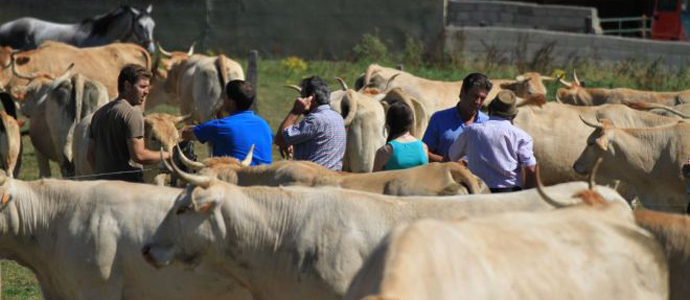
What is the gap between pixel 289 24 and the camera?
24594 mm

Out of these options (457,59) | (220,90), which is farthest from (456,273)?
(457,59)

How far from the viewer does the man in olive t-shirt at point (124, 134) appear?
8383mm

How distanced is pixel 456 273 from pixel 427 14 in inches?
785

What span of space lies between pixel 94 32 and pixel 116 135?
14.5 meters

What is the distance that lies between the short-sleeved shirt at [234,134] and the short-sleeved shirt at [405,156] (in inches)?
41.6

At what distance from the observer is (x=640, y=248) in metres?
5.41

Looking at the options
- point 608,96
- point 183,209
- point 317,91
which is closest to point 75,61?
point 608,96

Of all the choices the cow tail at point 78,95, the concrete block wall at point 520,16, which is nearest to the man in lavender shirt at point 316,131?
the cow tail at point 78,95

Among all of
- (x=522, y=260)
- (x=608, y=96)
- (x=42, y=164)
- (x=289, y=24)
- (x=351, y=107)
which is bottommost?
(x=289, y=24)

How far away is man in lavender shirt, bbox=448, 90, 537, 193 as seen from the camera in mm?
8016

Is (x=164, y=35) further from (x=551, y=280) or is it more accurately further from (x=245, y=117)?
(x=551, y=280)

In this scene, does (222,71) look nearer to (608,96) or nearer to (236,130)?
(608,96)

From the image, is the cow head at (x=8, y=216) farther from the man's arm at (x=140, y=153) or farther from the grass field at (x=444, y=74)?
the grass field at (x=444, y=74)

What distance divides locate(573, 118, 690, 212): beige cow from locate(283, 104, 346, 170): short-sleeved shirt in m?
2.79
